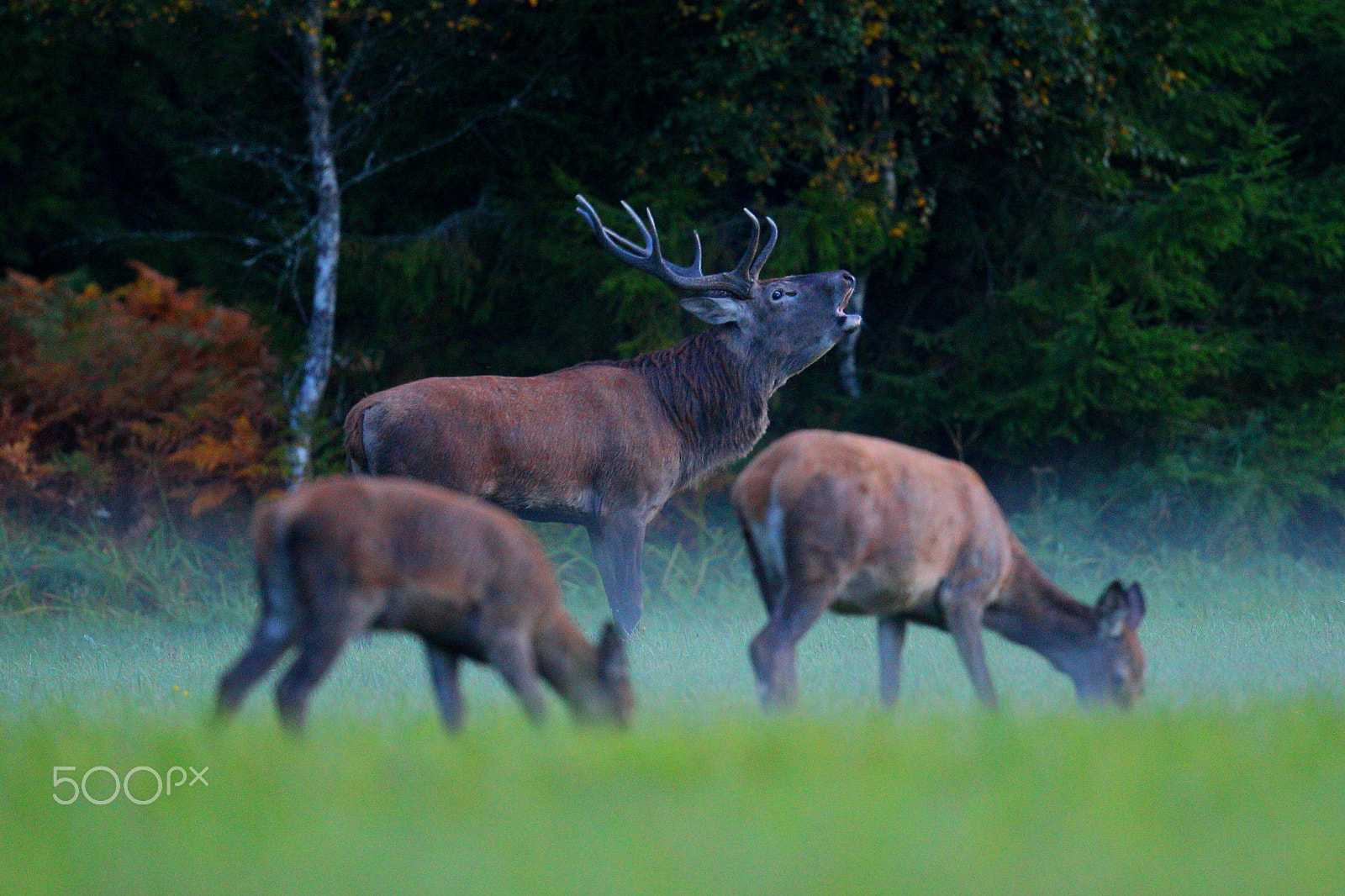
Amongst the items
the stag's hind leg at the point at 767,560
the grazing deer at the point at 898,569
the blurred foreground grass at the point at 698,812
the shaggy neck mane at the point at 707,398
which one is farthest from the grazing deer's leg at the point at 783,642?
the shaggy neck mane at the point at 707,398

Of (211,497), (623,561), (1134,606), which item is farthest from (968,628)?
(211,497)

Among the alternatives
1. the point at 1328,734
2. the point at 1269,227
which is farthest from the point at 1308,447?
the point at 1328,734

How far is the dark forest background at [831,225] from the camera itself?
41.2 ft

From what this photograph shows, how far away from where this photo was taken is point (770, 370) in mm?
10086

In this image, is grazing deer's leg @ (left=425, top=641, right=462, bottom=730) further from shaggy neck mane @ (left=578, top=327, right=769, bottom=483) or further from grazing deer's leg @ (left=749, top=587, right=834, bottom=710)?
shaggy neck mane @ (left=578, top=327, right=769, bottom=483)

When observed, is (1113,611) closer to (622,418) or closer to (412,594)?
(412,594)

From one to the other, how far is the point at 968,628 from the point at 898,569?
1.43ft

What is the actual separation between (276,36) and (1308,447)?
32.3 ft

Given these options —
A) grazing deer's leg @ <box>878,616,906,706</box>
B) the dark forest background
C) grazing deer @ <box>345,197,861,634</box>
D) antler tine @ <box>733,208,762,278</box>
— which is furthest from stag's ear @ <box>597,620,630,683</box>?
the dark forest background

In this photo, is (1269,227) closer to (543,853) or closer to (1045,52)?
(1045,52)

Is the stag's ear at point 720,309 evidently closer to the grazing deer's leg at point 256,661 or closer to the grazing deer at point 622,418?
the grazing deer at point 622,418

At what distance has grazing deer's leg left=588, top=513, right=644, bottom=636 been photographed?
9281 millimetres

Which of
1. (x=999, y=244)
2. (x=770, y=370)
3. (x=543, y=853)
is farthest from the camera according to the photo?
(x=999, y=244)

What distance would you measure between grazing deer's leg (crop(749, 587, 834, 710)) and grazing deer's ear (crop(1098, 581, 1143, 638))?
3.98 feet
